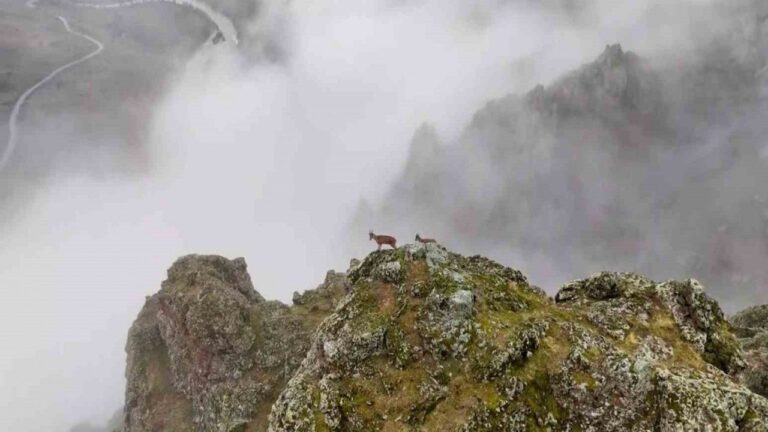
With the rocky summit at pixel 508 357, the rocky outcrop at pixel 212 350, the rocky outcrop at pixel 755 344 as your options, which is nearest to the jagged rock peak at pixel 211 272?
the rocky outcrop at pixel 212 350

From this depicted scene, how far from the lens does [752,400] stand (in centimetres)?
1933

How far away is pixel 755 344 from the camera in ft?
153

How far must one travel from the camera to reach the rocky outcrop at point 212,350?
51.0 metres

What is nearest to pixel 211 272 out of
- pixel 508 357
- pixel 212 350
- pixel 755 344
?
pixel 212 350

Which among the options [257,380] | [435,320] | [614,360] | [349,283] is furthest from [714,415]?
[257,380]

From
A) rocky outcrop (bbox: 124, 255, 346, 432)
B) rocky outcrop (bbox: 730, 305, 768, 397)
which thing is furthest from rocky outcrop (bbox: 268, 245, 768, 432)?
rocky outcrop (bbox: 124, 255, 346, 432)

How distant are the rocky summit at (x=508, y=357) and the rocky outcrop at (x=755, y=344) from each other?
578 cm

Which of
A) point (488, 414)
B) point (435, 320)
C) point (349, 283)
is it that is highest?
point (349, 283)

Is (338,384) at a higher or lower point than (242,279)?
lower

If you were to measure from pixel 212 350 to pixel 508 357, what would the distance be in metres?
40.1

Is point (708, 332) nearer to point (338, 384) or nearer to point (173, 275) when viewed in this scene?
point (338, 384)

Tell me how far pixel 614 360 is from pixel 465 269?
27.6 feet

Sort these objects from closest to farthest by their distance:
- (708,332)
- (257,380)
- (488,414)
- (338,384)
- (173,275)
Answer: (488,414) → (338,384) → (708,332) → (257,380) → (173,275)

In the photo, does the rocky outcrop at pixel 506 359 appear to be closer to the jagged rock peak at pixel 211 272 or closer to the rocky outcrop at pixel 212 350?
the rocky outcrop at pixel 212 350
